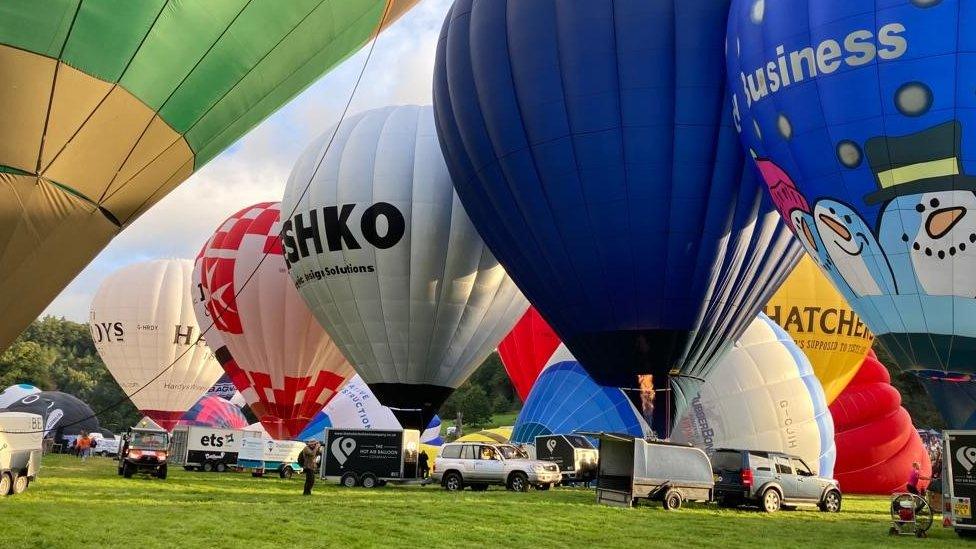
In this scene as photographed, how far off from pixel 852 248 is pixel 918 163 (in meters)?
1.40

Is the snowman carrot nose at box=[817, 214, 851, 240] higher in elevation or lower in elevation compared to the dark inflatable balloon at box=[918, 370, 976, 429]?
higher

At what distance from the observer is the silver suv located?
17.8 m

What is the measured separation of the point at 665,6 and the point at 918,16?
4.20m

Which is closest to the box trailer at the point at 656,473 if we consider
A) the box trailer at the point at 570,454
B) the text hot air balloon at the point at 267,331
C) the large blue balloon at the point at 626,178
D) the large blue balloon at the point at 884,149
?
the large blue balloon at the point at 626,178

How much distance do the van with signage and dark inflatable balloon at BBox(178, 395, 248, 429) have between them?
29655mm

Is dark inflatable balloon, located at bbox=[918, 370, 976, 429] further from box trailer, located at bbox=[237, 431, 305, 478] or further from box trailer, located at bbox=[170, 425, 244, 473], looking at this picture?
box trailer, located at bbox=[170, 425, 244, 473]

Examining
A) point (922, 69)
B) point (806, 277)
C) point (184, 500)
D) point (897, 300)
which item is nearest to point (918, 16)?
point (922, 69)

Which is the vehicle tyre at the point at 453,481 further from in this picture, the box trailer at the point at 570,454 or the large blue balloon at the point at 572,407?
the large blue balloon at the point at 572,407

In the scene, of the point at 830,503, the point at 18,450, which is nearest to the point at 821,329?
the point at 830,503

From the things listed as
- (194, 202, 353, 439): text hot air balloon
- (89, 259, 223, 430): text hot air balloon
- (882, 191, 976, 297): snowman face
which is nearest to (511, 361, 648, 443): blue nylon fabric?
(194, 202, 353, 439): text hot air balloon

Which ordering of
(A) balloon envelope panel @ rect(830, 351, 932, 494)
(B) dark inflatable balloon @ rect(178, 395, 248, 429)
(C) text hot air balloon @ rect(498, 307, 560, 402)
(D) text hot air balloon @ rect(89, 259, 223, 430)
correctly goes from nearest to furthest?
(A) balloon envelope panel @ rect(830, 351, 932, 494), (C) text hot air balloon @ rect(498, 307, 560, 402), (D) text hot air balloon @ rect(89, 259, 223, 430), (B) dark inflatable balloon @ rect(178, 395, 248, 429)

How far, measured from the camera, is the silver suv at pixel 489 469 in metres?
17.8

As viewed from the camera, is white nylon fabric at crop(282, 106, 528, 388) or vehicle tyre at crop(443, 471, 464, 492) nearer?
vehicle tyre at crop(443, 471, 464, 492)

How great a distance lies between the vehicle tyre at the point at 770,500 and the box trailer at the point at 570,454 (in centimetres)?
483
